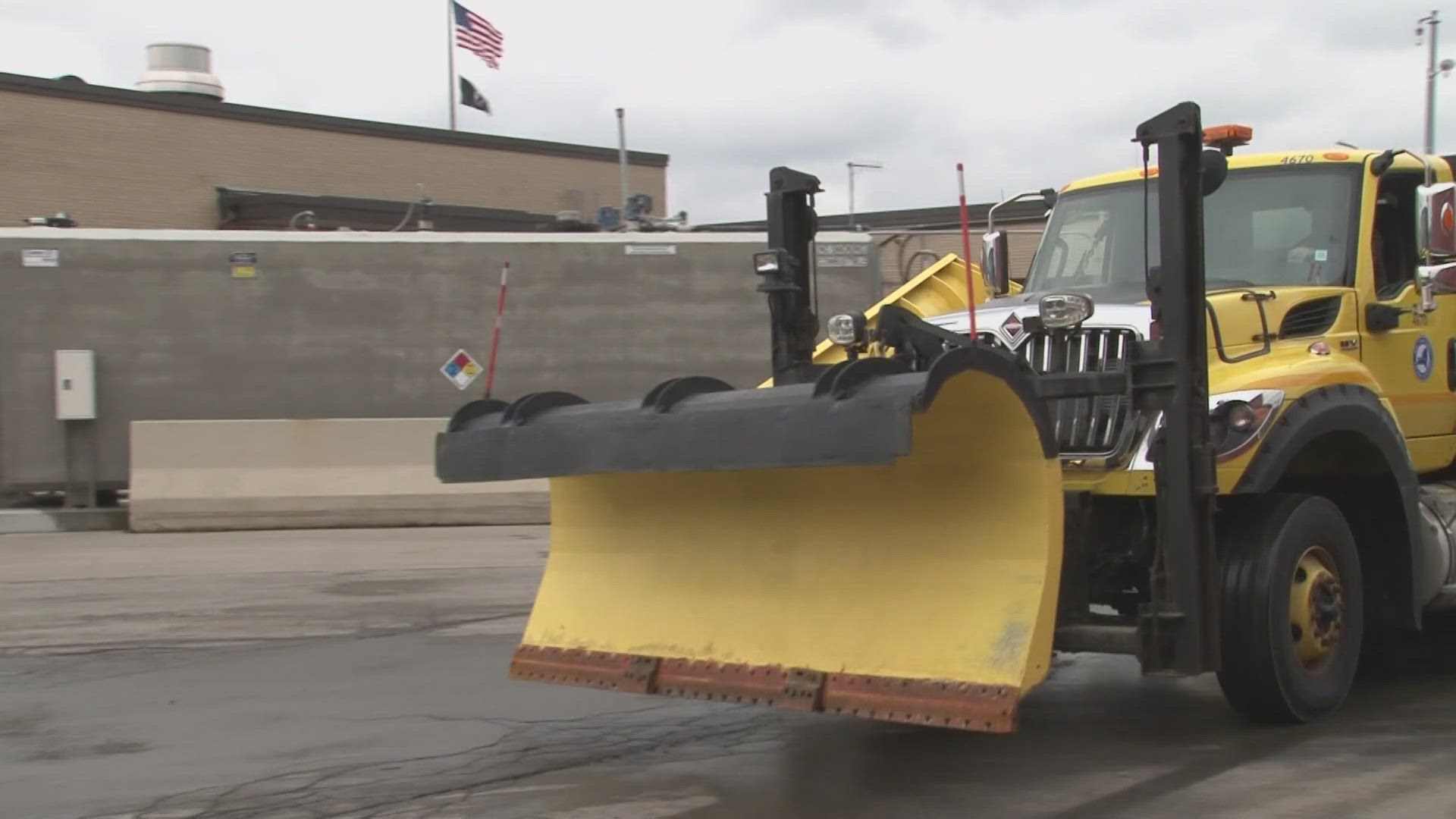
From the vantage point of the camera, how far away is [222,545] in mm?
13984

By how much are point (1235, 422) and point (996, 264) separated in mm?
2652

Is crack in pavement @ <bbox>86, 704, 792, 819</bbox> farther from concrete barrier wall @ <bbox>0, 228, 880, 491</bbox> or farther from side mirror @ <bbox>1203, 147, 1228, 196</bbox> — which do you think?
concrete barrier wall @ <bbox>0, 228, 880, 491</bbox>

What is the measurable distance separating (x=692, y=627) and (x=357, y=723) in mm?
1761

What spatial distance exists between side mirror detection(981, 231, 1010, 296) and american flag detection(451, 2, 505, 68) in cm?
2787

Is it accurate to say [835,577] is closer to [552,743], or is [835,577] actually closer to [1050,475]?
[1050,475]

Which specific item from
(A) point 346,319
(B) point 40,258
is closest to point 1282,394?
(A) point 346,319

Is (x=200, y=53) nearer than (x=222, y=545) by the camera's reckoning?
No

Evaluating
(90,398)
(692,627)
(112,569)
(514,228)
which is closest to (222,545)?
(112,569)

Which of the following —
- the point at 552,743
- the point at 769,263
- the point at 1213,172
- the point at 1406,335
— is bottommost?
the point at 552,743

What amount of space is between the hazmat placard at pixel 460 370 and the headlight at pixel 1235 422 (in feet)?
40.2

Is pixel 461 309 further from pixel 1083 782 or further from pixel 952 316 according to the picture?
pixel 1083 782

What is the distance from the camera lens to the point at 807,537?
586cm

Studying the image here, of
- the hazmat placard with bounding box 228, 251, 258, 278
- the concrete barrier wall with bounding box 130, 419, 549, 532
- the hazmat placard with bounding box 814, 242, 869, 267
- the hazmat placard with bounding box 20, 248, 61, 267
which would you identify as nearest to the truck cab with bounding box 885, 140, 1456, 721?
the concrete barrier wall with bounding box 130, 419, 549, 532

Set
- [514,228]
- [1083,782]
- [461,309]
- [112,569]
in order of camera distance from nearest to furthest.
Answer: [1083,782] < [112,569] < [461,309] < [514,228]
